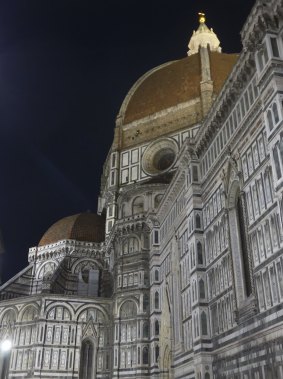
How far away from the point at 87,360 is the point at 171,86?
94.2ft

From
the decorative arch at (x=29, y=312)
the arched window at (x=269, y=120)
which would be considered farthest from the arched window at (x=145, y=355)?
the arched window at (x=269, y=120)

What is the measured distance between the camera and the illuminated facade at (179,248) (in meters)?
18.1

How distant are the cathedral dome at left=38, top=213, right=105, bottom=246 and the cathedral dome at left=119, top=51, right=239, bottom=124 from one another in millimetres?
11272

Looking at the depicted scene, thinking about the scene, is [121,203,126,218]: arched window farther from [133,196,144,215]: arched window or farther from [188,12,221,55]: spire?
[188,12,221,55]: spire

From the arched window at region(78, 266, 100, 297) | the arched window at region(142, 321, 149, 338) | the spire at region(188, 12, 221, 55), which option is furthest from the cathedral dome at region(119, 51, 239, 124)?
the arched window at region(142, 321, 149, 338)

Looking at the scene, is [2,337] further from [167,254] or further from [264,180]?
[264,180]

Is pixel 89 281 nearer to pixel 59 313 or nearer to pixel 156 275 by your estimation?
pixel 59 313

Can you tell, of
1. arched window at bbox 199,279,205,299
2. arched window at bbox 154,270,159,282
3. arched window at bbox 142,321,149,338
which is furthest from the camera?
arched window at bbox 154,270,159,282

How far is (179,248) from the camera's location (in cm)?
2936

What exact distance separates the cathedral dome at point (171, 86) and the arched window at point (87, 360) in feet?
77.1

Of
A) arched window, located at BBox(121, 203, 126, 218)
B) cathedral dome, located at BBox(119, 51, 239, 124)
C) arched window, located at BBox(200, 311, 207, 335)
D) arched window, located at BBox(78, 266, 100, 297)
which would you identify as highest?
cathedral dome, located at BBox(119, 51, 239, 124)

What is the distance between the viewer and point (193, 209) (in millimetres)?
25984

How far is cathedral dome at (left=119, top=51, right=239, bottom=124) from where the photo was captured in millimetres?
46688

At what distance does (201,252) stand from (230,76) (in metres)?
9.47
